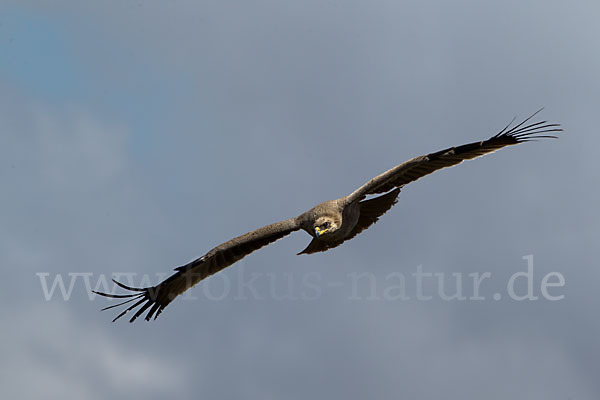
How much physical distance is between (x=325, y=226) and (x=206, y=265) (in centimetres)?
238

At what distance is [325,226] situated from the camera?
1197cm

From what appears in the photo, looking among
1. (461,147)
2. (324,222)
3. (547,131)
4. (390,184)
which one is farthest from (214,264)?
(547,131)

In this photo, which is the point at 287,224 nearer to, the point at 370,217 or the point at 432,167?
the point at 370,217

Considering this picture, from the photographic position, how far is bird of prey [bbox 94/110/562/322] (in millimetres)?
11898

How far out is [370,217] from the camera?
1270 centimetres

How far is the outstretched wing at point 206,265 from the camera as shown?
42.1 ft

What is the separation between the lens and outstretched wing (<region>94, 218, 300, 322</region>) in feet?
42.1

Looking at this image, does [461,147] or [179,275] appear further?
[179,275]

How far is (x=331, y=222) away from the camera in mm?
12000

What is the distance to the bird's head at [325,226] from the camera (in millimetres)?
11953

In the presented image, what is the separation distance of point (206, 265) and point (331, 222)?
246cm

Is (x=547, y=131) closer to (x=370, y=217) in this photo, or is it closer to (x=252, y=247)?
(x=370, y=217)

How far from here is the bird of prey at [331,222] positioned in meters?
11.9

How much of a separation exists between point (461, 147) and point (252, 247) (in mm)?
3763
